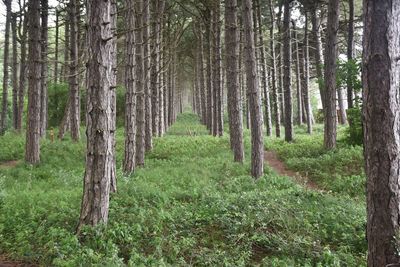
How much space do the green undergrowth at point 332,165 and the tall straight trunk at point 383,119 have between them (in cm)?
585

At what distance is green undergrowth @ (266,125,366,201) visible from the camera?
11516 mm

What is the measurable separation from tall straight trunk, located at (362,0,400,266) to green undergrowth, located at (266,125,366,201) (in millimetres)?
5852

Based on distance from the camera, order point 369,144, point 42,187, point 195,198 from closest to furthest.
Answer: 1. point 369,144
2. point 195,198
3. point 42,187

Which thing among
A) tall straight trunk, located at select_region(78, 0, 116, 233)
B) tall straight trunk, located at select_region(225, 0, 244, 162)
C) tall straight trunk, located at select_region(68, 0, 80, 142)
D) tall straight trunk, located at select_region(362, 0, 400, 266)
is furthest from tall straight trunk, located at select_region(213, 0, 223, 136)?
tall straight trunk, located at select_region(362, 0, 400, 266)

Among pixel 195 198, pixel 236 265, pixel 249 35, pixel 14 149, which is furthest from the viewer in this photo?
pixel 14 149

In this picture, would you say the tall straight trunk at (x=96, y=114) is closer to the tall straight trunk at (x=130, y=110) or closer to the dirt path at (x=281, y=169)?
the tall straight trunk at (x=130, y=110)

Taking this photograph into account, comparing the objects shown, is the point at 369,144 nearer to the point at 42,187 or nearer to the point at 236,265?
the point at 236,265

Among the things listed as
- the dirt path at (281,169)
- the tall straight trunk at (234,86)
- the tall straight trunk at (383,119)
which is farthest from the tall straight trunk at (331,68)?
→ the tall straight trunk at (383,119)

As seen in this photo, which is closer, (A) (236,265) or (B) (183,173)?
(A) (236,265)

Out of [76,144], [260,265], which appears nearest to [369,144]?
[260,265]

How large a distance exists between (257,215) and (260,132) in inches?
209

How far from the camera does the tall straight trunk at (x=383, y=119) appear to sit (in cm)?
435

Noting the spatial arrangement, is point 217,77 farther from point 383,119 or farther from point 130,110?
point 383,119

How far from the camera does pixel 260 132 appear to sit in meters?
11.9
